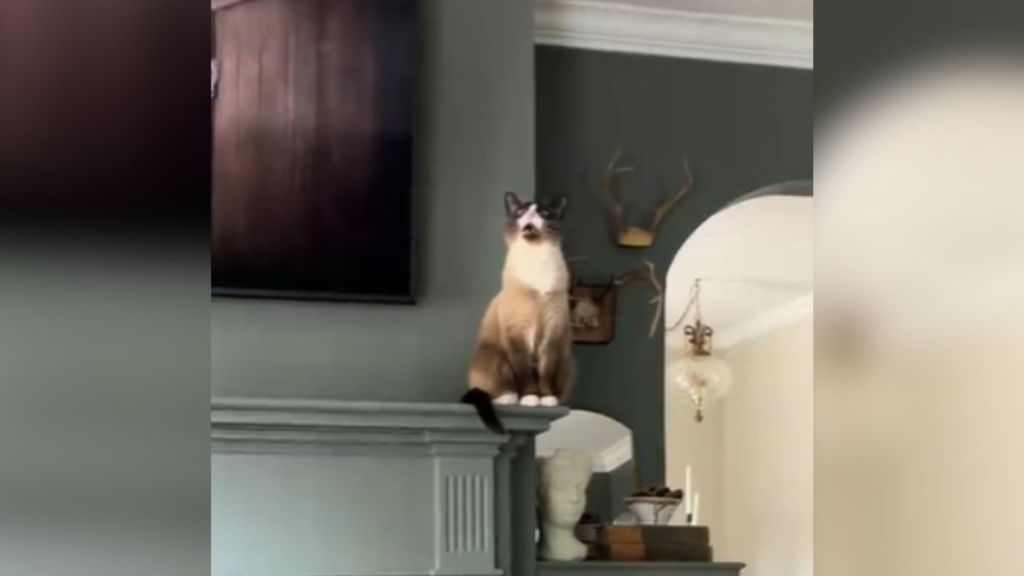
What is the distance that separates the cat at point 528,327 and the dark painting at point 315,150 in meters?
0.22

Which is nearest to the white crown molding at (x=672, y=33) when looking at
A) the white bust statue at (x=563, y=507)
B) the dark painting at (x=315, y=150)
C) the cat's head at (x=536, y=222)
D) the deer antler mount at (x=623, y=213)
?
the deer antler mount at (x=623, y=213)

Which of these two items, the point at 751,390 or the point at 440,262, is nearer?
the point at 440,262

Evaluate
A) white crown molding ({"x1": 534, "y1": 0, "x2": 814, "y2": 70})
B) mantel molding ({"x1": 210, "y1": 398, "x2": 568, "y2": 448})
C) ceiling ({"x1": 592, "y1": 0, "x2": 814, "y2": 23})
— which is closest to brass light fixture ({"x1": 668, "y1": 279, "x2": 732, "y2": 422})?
white crown molding ({"x1": 534, "y1": 0, "x2": 814, "y2": 70})

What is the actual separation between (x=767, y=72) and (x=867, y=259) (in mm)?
2683

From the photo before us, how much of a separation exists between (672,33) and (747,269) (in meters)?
1.87

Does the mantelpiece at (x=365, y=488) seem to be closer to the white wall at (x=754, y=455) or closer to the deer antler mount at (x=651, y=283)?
the deer antler mount at (x=651, y=283)

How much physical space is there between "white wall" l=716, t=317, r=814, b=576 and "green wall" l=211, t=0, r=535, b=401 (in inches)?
84.4

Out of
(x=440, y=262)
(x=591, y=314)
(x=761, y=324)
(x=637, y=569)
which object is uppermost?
(x=440, y=262)

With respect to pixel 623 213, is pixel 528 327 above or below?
below

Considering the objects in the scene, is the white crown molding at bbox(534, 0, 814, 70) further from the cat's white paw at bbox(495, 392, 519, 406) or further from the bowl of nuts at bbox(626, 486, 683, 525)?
the bowl of nuts at bbox(626, 486, 683, 525)

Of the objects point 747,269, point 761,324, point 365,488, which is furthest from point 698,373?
point 365,488

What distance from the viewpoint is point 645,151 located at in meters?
2.84

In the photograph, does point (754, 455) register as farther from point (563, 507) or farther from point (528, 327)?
point (528, 327)

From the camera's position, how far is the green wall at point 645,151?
109 inches
